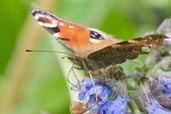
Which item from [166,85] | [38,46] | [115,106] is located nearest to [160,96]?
[166,85]

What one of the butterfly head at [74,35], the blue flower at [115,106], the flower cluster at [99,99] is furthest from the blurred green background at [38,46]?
the blue flower at [115,106]

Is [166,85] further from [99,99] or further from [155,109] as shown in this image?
[99,99]

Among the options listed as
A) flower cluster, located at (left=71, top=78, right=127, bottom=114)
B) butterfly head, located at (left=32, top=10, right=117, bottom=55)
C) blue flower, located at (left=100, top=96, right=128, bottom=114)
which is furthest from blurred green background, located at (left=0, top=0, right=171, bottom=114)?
blue flower, located at (left=100, top=96, right=128, bottom=114)

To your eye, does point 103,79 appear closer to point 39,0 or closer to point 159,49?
point 159,49

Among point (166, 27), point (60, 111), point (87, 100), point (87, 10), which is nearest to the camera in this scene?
point (87, 100)

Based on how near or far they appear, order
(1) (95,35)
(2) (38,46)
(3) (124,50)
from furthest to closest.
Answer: (2) (38,46)
(1) (95,35)
(3) (124,50)

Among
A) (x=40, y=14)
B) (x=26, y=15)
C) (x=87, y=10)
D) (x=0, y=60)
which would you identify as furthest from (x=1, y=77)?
(x=40, y=14)

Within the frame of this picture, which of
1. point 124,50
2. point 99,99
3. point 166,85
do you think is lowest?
point 99,99

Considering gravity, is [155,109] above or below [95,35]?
below
